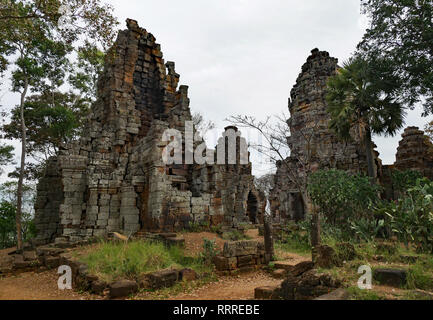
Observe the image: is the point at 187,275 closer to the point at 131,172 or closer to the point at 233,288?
the point at 233,288

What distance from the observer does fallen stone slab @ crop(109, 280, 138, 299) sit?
5.41 meters

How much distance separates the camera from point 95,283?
585cm

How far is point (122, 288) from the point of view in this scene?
5.51 m

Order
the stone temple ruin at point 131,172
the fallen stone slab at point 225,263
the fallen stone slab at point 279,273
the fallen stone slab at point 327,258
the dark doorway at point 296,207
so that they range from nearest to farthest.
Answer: the fallen stone slab at point 327,258 < the fallen stone slab at point 279,273 < the fallen stone slab at point 225,263 < the stone temple ruin at point 131,172 < the dark doorway at point 296,207

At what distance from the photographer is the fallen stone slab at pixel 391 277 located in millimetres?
4043

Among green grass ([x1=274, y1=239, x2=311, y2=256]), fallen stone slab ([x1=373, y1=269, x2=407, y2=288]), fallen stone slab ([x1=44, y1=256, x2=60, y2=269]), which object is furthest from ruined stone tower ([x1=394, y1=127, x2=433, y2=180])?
fallen stone slab ([x1=44, y1=256, x2=60, y2=269])

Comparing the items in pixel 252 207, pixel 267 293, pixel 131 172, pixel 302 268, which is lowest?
pixel 267 293

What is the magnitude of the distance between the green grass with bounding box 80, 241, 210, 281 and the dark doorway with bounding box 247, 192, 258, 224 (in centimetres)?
1193

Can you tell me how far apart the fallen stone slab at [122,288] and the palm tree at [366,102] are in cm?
1290

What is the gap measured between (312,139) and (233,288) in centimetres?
1572

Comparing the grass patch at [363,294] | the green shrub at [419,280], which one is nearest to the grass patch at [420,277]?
the green shrub at [419,280]

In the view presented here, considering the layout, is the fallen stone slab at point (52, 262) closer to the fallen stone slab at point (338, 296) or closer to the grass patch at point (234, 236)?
the grass patch at point (234, 236)

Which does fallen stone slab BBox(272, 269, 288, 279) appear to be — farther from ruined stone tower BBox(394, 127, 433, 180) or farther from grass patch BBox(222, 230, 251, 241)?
ruined stone tower BBox(394, 127, 433, 180)

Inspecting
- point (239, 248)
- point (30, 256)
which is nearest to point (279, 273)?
point (239, 248)
